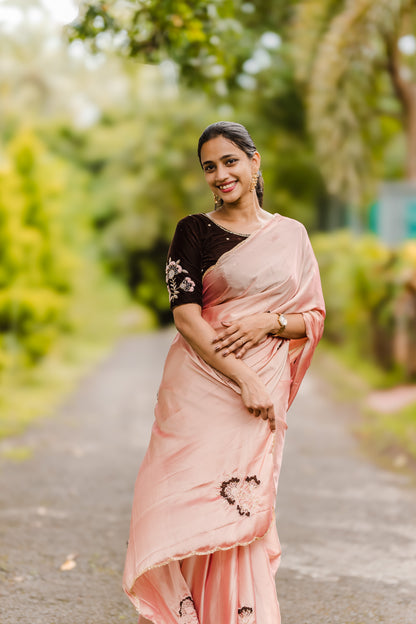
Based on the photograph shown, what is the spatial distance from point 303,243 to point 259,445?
791 millimetres

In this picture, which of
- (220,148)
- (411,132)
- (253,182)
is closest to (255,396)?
(253,182)

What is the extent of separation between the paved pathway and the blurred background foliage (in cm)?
236

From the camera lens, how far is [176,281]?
2930 millimetres

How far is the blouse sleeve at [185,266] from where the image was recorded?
2914 millimetres

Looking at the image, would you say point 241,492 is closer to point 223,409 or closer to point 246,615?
point 223,409

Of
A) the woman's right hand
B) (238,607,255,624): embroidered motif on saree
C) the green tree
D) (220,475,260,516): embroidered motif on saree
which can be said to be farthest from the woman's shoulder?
the green tree

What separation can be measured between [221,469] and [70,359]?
1241cm

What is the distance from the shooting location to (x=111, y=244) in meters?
25.4

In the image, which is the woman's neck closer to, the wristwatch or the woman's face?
the woman's face

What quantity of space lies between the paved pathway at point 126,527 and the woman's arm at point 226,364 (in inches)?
50.8

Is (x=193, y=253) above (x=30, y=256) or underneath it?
underneath

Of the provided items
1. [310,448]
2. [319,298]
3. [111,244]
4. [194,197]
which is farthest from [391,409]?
[111,244]

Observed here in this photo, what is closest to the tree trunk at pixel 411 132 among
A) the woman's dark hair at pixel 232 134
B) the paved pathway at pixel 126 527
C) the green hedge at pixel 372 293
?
the green hedge at pixel 372 293

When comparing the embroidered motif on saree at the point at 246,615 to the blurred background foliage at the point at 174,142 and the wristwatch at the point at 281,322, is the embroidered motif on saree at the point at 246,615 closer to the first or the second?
the wristwatch at the point at 281,322
